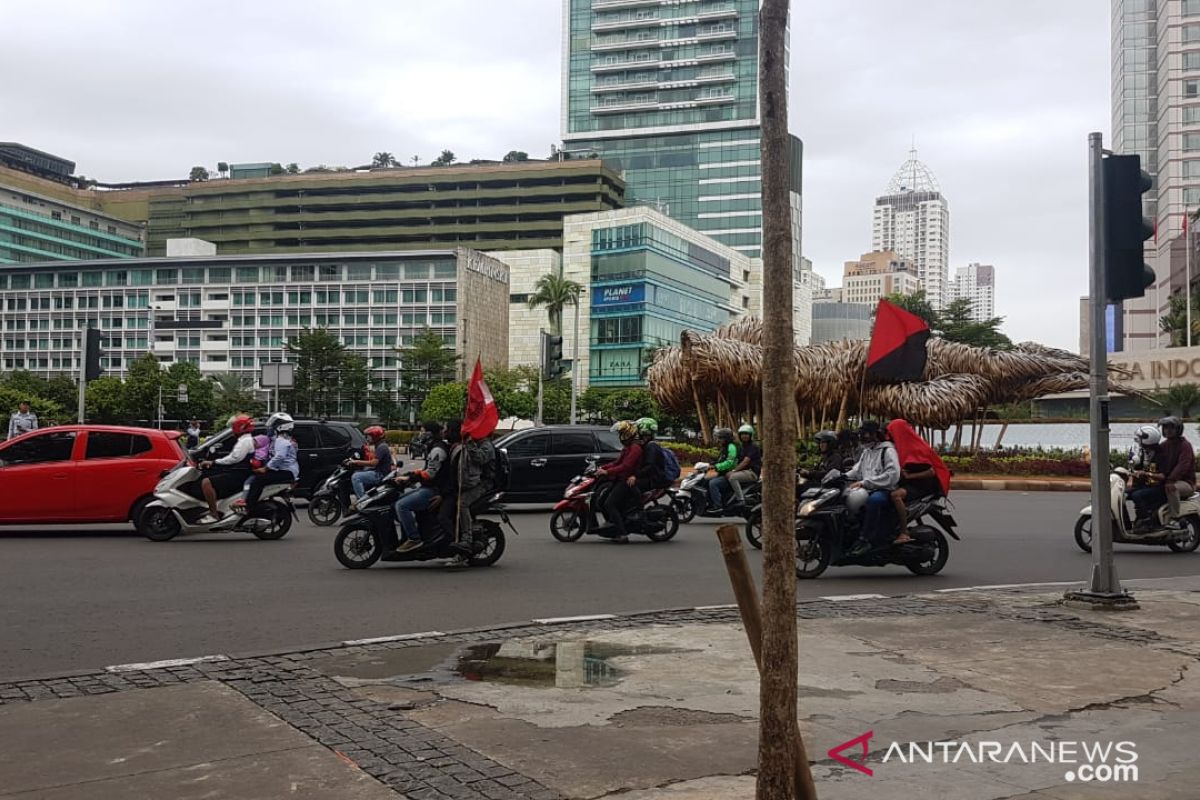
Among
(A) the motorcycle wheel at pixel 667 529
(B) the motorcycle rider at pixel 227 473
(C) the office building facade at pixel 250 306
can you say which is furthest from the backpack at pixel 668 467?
(C) the office building facade at pixel 250 306

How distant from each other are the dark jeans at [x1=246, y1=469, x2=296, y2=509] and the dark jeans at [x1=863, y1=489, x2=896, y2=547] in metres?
7.73

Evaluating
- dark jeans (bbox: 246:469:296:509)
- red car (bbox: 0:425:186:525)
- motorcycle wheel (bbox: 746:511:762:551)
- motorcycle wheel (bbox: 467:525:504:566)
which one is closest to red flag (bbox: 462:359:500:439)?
motorcycle wheel (bbox: 467:525:504:566)

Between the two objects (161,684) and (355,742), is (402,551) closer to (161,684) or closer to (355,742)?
(161,684)

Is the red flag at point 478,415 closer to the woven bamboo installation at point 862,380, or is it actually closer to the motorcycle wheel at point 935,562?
the motorcycle wheel at point 935,562

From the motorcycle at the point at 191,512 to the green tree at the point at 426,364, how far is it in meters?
74.7

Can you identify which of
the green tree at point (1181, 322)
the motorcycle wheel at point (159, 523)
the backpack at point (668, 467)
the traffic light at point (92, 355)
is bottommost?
the motorcycle wheel at point (159, 523)

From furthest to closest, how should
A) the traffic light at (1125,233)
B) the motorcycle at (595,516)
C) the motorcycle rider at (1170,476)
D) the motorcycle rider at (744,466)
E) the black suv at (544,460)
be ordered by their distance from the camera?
the black suv at (544,460) < the motorcycle rider at (744,466) < the motorcycle at (595,516) < the motorcycle rider at (1170,476) < the traffic light at (1125,233)

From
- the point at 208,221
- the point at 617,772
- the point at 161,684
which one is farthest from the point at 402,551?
the point at 208,221

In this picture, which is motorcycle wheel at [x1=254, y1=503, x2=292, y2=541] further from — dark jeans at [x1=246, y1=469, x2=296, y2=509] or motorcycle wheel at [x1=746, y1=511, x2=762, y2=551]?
motorcycle wheel at [x1=746, y1=511, x2=762, y2=551]

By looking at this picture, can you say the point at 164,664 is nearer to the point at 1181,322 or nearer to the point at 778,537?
the point at 778,537

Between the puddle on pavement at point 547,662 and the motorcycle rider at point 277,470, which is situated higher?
the motorcycle rider at point 277,470

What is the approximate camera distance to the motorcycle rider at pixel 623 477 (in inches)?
570

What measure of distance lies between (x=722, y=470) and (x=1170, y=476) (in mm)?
6451

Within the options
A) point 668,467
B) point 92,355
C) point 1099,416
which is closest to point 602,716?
point 1099,416
